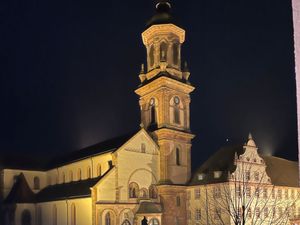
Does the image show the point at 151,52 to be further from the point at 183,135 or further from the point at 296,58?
the point at 296,58

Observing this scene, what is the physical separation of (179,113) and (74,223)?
51.1 feet

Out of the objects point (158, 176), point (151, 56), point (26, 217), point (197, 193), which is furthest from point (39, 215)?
point (151, 56)

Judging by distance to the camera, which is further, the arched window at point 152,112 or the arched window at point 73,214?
the arched window at point 152,112

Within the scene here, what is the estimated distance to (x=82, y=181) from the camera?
144 feet

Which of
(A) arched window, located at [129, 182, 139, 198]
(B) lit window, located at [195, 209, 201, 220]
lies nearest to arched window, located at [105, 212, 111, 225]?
(A) arched window, located at [129, 182, 139, 198]

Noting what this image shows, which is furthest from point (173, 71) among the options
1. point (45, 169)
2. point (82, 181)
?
point (45, 169)

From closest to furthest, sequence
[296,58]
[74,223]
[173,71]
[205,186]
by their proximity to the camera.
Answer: [296,58] < [74,223] < [205,186] < [173,71]

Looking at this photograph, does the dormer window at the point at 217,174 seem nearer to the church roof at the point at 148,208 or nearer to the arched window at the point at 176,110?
the arched window at the point at 176,110

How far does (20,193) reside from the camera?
160 ft

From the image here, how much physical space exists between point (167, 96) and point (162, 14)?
388 inches

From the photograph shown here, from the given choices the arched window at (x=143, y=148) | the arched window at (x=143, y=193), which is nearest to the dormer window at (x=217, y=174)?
the arched window at (x=143, y=193)

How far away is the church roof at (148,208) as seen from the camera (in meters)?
38.7

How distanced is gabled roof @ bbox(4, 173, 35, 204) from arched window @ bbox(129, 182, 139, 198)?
14.7 metres

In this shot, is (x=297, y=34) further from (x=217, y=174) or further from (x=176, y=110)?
(x=176, y=110)
